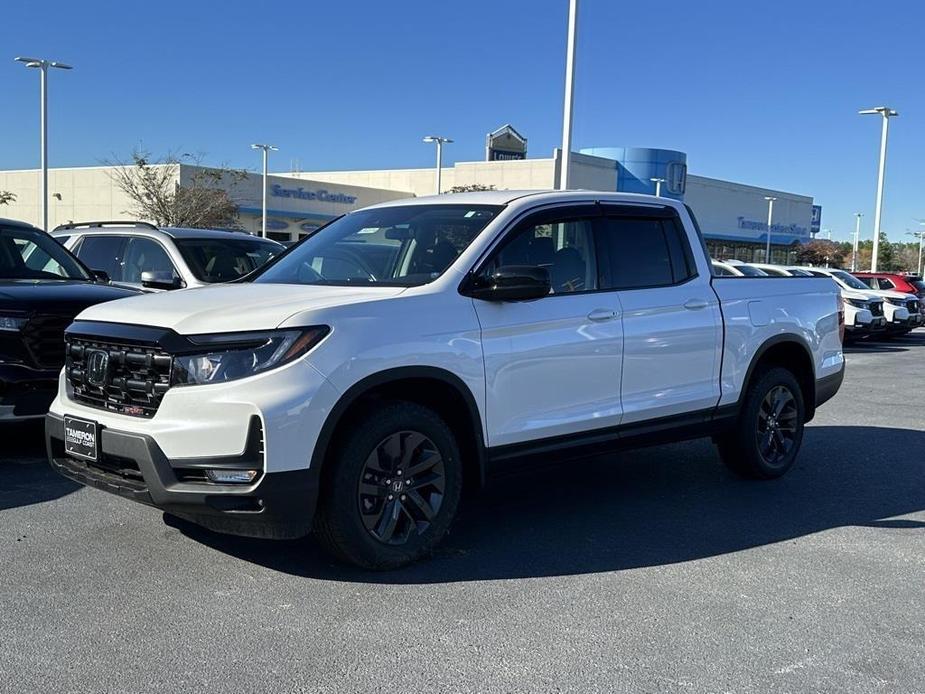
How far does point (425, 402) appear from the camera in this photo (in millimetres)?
4824

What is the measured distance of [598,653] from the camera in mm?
3799

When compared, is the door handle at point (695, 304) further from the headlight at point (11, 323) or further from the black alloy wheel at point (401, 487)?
the headlight at point (11, 323)

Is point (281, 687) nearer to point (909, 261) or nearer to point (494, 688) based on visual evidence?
point (494, 688)

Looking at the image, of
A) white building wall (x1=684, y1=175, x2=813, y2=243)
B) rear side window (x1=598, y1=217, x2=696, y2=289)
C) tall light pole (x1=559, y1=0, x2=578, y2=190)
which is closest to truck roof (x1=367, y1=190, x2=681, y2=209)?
rear side window (x1=598, y1=217, x2=696, y2=289)

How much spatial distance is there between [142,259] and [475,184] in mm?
48799

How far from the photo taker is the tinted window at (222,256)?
904 centimetres

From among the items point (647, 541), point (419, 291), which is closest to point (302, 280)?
point (419, 291)

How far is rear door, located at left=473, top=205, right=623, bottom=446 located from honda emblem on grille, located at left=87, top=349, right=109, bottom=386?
1.90m

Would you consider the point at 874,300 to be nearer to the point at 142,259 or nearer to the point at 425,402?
the point at 142,259

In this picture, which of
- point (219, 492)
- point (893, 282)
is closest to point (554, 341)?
point (219, 492)

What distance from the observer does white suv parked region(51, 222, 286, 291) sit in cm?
902

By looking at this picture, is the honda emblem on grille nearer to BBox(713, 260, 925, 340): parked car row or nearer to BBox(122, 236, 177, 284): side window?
BBox(122, 236, 177, 284): side window

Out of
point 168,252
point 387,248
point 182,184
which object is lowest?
point 168,252

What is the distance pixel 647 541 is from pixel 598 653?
162 centimetres
